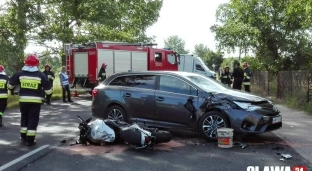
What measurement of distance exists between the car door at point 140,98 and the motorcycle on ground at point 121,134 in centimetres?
117

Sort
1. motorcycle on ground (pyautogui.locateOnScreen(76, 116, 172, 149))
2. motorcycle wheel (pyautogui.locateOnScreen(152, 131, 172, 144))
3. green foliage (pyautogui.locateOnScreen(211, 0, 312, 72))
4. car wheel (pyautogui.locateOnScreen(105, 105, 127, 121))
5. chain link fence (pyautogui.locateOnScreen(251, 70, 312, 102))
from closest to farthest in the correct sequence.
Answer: motorcycle on ground (pyautogui.locateOnScreen(76, 116, 172, 149)) → motorcycle wheel (pyautogui.locateOnScreen(152, 131, 172, 144)) → car wheel (pyautogui.locateOnScreen(105, 105, 127, 121)) → chain link fence (pyautogui.locateOnScreen(251, 70, 312, 102)) → green foliage (pyautogui.locateOnScreen(211, 0, 312, 72))

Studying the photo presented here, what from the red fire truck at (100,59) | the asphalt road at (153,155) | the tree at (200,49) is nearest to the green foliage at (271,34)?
the red fire truck at (100,59)

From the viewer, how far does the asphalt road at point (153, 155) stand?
19.5ft

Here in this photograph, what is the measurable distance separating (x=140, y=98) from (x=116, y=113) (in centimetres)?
82

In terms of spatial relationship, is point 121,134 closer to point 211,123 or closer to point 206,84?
point 211,123

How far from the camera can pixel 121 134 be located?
7.20 metres

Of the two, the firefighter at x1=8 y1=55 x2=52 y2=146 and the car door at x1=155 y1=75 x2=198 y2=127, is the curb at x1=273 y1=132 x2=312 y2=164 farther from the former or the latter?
the firefighter at x1=8 y1=55 x2=52 y2=146

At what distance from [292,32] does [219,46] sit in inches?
228

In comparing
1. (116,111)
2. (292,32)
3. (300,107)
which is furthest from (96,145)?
(292,32)

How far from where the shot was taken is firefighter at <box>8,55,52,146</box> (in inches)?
297

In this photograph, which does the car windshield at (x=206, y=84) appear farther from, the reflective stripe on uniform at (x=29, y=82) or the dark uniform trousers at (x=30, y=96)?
the reflective stripe on uniform at (x=29, y=82)

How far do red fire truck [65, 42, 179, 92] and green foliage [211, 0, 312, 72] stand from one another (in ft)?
26.0

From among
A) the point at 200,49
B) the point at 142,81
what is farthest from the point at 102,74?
the point at 200,49

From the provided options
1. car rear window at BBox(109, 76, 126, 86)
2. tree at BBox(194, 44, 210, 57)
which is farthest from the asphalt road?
tree at BBox(194, 44, 210, 57)
